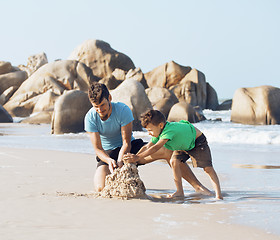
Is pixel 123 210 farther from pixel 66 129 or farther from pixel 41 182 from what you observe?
pixel 66 129

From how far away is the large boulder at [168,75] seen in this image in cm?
3606

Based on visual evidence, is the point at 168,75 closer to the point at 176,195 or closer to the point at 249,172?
the point at 249,172

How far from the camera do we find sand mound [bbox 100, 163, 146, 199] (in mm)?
4402

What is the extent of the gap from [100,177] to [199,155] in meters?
1.14

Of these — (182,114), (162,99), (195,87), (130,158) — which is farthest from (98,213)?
(195,87)

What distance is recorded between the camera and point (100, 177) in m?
4.91

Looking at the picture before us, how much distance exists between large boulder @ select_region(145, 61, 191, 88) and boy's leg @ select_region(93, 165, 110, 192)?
31.3 m

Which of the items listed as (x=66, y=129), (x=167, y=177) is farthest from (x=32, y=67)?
(x=167, y=177)

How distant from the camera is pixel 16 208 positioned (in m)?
3.79

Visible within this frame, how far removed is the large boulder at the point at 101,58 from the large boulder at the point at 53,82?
228cm

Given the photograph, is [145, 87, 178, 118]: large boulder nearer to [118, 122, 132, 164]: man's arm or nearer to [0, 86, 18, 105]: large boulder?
[0, 86, 18, 105]: large boulder

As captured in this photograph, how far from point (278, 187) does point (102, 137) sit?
7.30 feet

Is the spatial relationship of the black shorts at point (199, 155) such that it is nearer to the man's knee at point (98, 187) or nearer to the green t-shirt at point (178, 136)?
the green t-shirt at point (178, 136)

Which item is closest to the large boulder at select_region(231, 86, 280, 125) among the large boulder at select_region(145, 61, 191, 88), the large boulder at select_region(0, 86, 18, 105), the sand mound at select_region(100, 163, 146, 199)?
the large boulder at select_region(145, 61, 191, 88)
